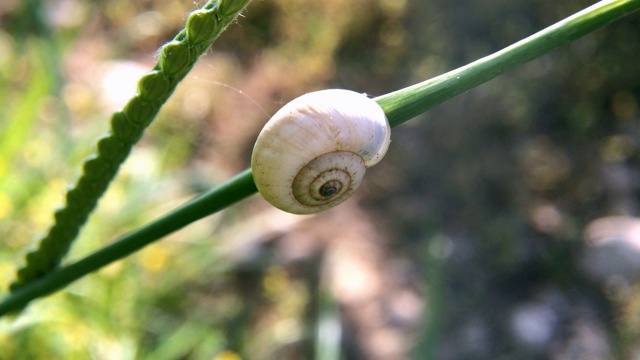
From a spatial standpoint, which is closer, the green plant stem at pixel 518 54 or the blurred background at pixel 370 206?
the green plant stem at pixel 518 54

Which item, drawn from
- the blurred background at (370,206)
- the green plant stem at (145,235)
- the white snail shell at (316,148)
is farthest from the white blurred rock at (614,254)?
the green plant stem at (145,235)

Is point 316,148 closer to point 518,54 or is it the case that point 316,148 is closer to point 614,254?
point 518,54

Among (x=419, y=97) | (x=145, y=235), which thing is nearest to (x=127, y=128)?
(x=145, y=235)

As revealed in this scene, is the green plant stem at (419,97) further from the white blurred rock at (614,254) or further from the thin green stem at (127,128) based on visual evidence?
the white blurred rock at (614,254)

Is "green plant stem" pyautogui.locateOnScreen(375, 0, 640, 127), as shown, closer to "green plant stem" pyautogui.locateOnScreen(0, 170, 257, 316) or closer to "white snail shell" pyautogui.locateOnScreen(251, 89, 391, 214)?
"white snail shell" pyautogui.locateOnScreen(251, 89, 391, 214)

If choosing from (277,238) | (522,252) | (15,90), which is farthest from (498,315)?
(15,90)
